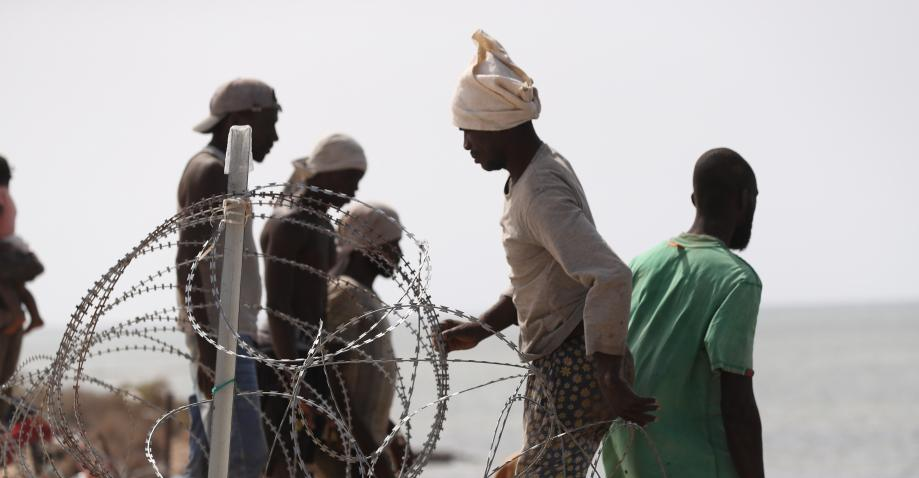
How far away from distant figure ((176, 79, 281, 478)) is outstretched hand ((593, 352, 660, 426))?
166 cm

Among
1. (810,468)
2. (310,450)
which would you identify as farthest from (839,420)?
(310,450)

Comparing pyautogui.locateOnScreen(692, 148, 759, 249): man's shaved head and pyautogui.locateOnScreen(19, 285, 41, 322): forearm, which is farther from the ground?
pyautogui.locateOnScreen(692, 148, 759, 249): man's shaved head

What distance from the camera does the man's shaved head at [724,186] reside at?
4.31 m

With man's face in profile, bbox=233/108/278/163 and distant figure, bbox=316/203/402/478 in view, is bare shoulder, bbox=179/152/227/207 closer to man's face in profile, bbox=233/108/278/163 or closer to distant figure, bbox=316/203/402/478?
man's face in profile, bbox=233/108/278/163

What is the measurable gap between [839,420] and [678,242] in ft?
115

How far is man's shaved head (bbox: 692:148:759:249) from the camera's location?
14.1 ft

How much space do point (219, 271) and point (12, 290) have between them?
2423mm

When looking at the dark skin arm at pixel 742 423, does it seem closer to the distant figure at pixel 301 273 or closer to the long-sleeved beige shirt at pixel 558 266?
the long-sleeved beige shirt at pixel 558 266

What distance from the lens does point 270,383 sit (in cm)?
559

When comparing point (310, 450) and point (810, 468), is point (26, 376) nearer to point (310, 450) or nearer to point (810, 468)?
point (310, 450)

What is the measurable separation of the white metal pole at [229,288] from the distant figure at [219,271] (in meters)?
1.10

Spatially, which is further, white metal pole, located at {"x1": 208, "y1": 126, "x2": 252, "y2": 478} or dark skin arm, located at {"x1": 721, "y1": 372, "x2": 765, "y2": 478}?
dark skin arm, located at {"x1": 721, "y1": 372, "x2": 765, "y2": 478}

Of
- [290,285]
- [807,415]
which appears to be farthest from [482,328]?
[807,415]

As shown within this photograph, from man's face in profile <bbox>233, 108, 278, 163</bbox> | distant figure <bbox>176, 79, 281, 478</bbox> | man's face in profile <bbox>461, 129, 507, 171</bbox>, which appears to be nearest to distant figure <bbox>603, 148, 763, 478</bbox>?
man's face in profile <bbox>461, 129, 507, 171</bbox>
